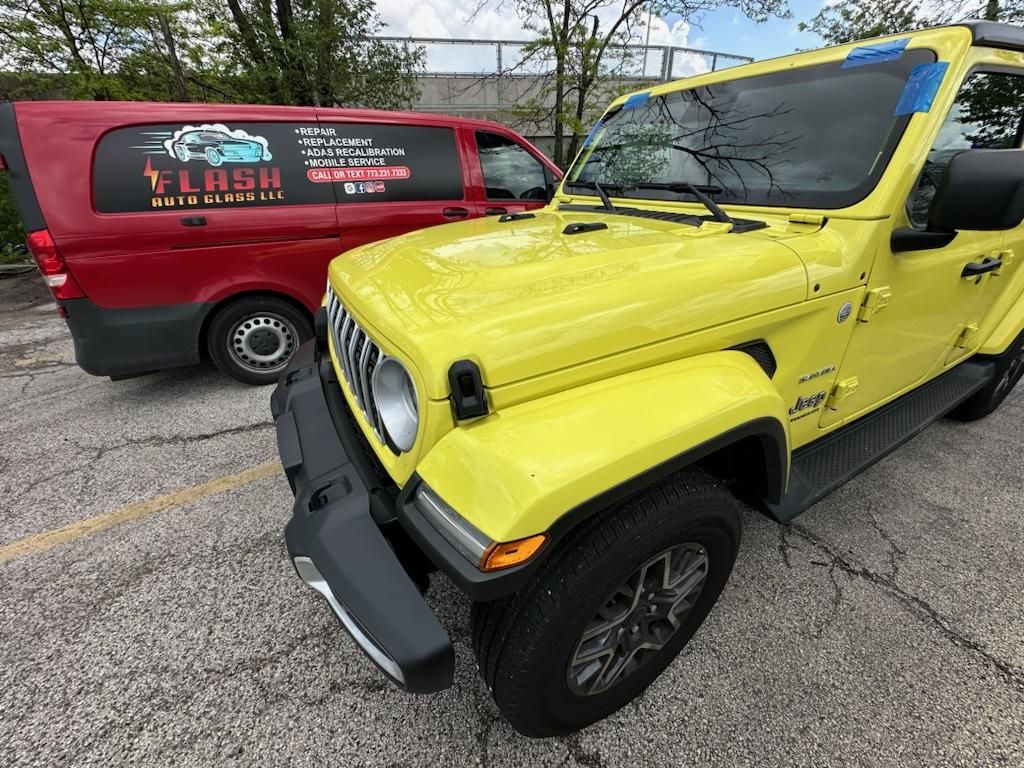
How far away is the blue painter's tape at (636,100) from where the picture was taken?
281 cm

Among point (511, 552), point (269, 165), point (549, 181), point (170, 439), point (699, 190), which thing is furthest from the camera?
point (549, 181)

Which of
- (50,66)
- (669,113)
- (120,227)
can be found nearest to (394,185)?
(120,227)

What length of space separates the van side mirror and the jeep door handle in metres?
0.86

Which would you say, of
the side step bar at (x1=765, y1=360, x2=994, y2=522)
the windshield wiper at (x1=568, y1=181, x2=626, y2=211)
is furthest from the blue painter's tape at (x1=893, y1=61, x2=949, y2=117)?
the side step bar at (x1=765, y1=360, x2=994, y2=522)

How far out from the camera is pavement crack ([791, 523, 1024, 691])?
6.03 ft

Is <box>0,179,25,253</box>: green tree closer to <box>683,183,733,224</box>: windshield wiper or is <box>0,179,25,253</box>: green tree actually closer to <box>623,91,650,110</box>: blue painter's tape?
<box>623,91,650,110</box>: blue painter's tape

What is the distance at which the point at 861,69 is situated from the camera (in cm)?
192

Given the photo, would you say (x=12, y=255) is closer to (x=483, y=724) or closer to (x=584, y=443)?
(x=483, y=724)

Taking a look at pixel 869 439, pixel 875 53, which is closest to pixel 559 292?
pixel 875 53

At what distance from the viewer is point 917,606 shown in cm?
209

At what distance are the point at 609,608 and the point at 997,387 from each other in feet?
11.6

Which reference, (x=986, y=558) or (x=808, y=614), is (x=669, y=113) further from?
(x=986, y=558)

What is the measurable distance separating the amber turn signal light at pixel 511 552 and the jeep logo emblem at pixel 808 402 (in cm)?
130

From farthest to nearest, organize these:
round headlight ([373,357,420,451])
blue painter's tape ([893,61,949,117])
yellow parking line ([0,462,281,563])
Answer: yellow parking line ([0,462,281,563])
blue painter's tape ([893,61,949,117])
round headlight ([373,357,420,451])
